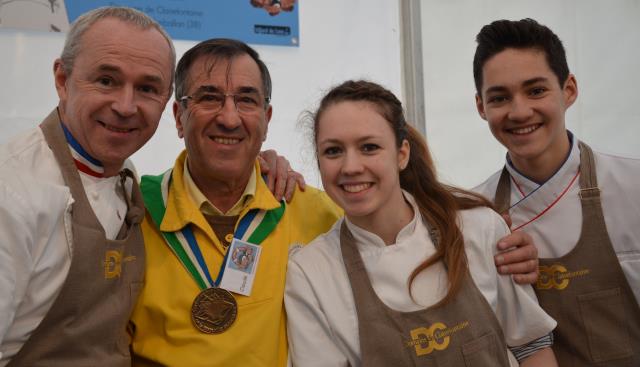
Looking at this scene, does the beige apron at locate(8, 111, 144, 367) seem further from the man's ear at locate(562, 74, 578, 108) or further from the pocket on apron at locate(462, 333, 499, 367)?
the man's ear at locate(562, 74, 578, 108)

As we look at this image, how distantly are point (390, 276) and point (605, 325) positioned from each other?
2.61ft

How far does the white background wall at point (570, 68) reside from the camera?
321 centimetres

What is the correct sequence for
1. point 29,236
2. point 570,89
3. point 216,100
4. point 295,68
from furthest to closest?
point 295,68, point 570,89, point 216,100, point 29,236

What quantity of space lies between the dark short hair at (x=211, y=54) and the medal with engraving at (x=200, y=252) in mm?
368

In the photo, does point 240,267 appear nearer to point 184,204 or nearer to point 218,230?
point 218,230

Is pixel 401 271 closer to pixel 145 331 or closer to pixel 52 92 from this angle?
pixel 145 331

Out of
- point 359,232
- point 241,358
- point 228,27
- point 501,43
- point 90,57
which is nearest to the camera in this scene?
point 90,57

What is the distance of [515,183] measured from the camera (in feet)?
6.72

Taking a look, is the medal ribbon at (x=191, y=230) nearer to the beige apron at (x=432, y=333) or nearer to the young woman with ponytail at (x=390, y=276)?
the young woman with ponytail at (x=390, y=276)

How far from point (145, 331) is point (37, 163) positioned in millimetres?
636

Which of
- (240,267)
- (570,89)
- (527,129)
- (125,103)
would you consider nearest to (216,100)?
(125,103)

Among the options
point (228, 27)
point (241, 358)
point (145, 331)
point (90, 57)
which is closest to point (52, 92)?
point (228, 27)

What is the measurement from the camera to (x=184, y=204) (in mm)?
1802

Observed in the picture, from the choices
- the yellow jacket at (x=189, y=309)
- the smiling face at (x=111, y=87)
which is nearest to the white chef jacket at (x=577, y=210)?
the yellow jacket at (x=189, y=309)
